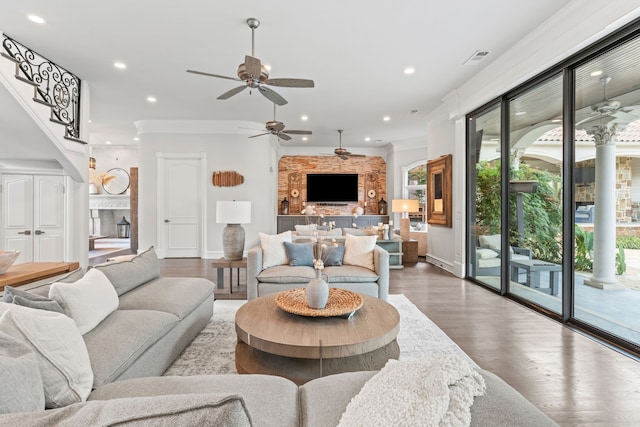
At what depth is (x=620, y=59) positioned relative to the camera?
265 cm

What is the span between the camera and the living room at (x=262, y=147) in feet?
10.8

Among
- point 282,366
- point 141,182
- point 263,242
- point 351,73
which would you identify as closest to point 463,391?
point 282,366

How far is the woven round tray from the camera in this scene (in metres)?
2.08

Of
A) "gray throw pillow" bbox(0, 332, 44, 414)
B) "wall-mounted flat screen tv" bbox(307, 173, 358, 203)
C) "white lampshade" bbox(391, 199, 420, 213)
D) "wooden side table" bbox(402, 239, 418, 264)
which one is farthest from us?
"wall-mounted flat screen tv" bbox(307, 173, 358, 203)

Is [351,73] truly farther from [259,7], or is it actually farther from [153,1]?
[153,1]

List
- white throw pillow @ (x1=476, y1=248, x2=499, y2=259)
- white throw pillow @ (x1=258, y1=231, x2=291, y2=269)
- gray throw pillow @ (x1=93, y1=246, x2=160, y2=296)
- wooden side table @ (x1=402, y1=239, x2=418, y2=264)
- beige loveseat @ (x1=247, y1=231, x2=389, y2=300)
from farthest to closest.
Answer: wooden side table @ (x1=402, y1=239, x2=418, y2=264), white throw pillow @ (x1=476, y1=248, x2=499, y2=259), white throw pillow @ (x1=258, y1=231, x2=291, y2=269), beige loveseat @ (x1=247, y1=231, x2=389, y2=300), gray throw pillow @ (x1=93, y1=246, x2=160, y2=296)

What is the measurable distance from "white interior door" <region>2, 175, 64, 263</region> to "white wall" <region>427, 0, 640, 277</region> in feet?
20.6

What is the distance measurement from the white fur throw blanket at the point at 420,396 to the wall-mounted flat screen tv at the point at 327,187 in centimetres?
831

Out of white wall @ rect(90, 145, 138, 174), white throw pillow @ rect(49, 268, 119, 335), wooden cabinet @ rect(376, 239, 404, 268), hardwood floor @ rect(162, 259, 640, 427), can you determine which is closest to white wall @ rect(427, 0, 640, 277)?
wooden cabinet @ rect(376, 239, 404, 268)

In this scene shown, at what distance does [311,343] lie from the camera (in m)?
1.73

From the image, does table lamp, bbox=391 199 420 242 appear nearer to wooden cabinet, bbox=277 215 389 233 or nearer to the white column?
wooden cabinet, bbox=277 215 389 233

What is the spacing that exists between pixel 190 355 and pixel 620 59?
14.0 feet

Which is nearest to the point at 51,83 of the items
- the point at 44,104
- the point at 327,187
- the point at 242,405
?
the point at 44,104

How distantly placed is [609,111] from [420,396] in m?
3.28
